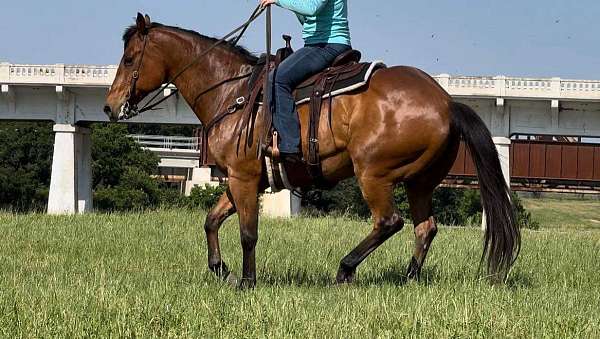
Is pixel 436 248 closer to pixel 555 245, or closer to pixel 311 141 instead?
pixel 555 245

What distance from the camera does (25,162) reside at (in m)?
63.9

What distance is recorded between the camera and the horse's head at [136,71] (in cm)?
873

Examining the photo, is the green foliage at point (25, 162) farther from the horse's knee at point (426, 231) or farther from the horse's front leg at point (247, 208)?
the horse's knee at point (426, 231)

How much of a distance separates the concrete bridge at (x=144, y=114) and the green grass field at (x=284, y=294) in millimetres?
24251

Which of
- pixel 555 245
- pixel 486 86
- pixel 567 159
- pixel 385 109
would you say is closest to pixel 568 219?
pixel 567 159

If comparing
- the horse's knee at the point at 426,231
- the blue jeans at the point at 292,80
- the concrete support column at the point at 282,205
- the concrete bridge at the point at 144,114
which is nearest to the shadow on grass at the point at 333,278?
the horse's knee at the point at 426,231

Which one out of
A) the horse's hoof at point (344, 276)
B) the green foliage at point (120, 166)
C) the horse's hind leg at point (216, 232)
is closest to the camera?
the horse's hoof at point (344, 276)

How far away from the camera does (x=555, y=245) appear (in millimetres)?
14539

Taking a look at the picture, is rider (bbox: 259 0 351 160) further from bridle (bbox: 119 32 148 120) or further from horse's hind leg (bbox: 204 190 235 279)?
bridle (bbox: 119 32 148 120)

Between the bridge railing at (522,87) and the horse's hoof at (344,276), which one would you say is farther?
the bridge railing at (522,87)

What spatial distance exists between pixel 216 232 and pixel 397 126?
234 centimetres

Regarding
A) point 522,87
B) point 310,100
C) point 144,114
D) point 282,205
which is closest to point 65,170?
point 144,114

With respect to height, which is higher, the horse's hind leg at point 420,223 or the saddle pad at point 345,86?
the saddle pad at point 345,86

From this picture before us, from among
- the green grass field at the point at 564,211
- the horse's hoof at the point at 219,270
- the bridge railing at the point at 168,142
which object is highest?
the bridge railing at the point at 168,142
